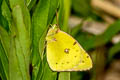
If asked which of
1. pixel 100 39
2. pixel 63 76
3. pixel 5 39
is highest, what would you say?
pixel 5 39

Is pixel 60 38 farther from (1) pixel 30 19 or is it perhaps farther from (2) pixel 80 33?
(2) pixel 80 33

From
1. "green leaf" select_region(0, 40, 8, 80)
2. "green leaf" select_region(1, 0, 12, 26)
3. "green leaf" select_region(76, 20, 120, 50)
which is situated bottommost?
"green leaf" select_region(76, 20, 120, 50)

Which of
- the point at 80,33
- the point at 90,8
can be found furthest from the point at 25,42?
the point at 90,8

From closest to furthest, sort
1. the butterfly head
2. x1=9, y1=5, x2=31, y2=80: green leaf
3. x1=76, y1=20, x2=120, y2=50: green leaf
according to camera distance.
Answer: x1=9, y1=5, x2=31, y2=80: green leaf
the butterfly head
x1=76, y1=20, x2=120, y2=50: green leaf

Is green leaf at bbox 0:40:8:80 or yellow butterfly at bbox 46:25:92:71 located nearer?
green leaf at bbox 0:40:8:80

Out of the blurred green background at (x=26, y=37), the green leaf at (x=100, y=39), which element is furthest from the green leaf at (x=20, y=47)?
the green leaf at (x=100, y=39)

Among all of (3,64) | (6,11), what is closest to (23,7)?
Answer: (6,11)

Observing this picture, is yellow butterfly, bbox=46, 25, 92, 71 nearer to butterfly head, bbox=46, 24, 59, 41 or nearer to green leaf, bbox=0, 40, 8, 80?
butterfly head, bbox=46, 24, 59, 41

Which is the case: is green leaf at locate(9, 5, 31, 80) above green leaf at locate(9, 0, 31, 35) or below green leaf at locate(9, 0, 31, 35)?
below

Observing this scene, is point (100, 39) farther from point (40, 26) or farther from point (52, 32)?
point (40, 26)

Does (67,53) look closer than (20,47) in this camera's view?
No

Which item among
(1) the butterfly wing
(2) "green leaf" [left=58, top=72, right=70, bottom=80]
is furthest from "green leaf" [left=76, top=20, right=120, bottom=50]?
(2) "green leaf" [left=58, top=72, right=70, bottom=80]
